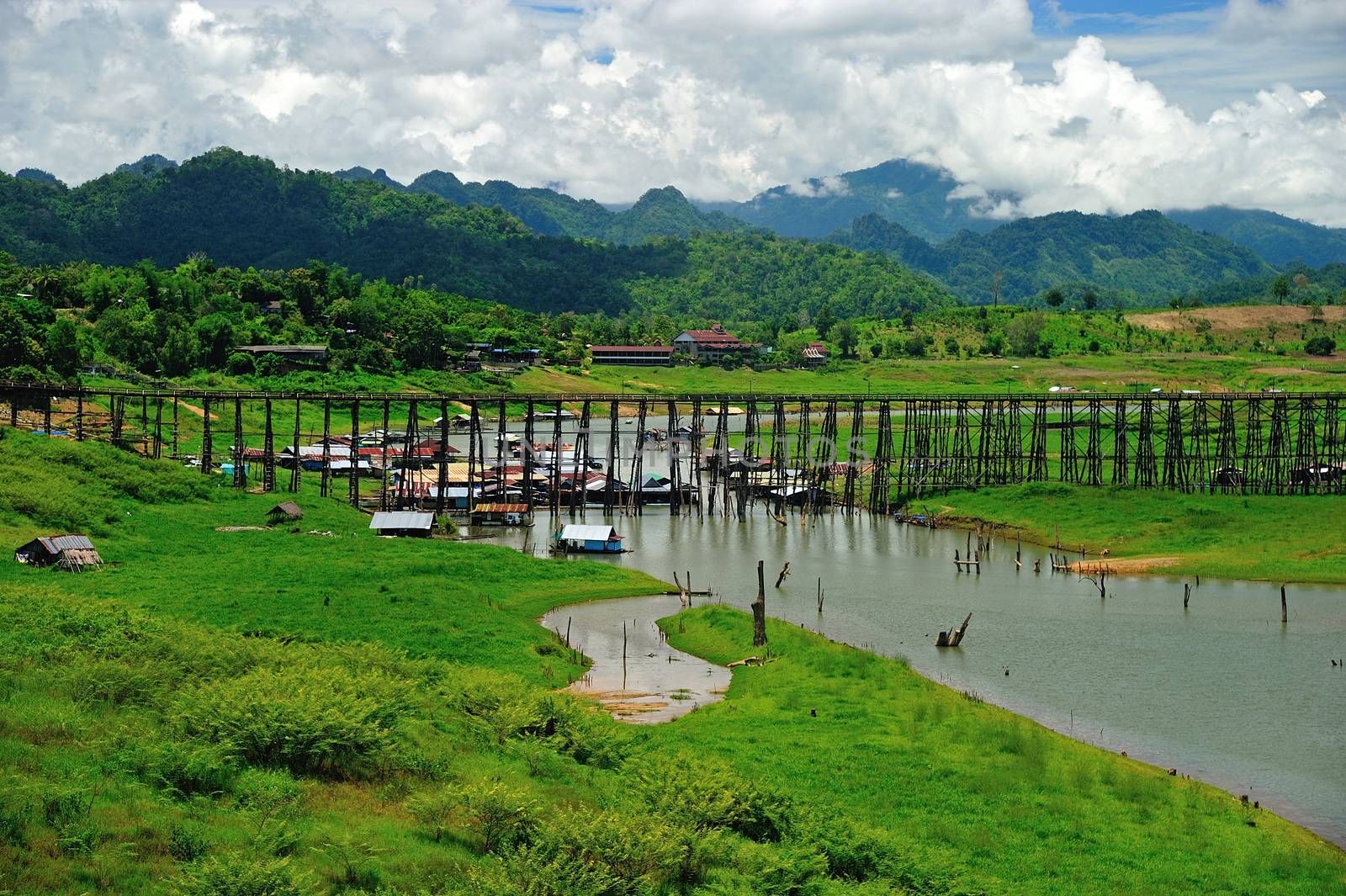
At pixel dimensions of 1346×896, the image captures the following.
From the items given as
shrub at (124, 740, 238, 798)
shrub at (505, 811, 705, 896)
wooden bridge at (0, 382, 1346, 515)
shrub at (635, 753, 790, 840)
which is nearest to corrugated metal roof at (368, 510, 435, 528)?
wooden bridge at (0, 382, 1346, 515)

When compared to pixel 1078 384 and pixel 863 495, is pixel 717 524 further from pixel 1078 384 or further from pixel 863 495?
pixel 1078 384

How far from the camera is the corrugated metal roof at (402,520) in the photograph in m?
55.7

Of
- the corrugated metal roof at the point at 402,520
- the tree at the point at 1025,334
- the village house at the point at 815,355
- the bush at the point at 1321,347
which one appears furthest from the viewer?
the tree at the point at 1025,334

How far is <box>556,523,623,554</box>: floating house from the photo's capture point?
5556 centimetres

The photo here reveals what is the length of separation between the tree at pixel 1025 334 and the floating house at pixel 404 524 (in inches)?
3921

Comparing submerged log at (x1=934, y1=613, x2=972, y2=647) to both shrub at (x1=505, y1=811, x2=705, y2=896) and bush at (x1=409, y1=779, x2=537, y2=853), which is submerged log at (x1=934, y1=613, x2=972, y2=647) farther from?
bush at (x1=409, y1=779, x2=537, y2=853)

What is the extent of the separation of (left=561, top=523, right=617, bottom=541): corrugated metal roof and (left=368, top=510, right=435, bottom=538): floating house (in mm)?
5852

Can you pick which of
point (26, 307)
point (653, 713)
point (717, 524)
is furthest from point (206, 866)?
point (26, 307)

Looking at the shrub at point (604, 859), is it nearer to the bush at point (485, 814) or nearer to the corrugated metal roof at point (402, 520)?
the bush at point (485, 814)

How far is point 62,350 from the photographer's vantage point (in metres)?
85.1

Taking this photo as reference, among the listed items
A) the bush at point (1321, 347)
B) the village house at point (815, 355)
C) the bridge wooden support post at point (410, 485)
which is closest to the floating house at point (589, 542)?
the bridge wooden support post at point (410, 485)

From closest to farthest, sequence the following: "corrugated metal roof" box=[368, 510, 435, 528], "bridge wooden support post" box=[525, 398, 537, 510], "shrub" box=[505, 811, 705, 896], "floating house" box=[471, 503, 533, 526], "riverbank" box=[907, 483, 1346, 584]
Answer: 1. "shrub" box=[505, 811, 705, 896]
2. "riverbank" box=[907, 483, 1346, 584]
3. "corrugated metal roof" box=[368, 510, 435, 528]
4. "floating house" box=[471, 503, 533, 526]
5. "bridge wooden support post" box=[525, 398, 537, 510]

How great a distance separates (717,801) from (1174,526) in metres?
41.3

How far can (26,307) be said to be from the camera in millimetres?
97062
